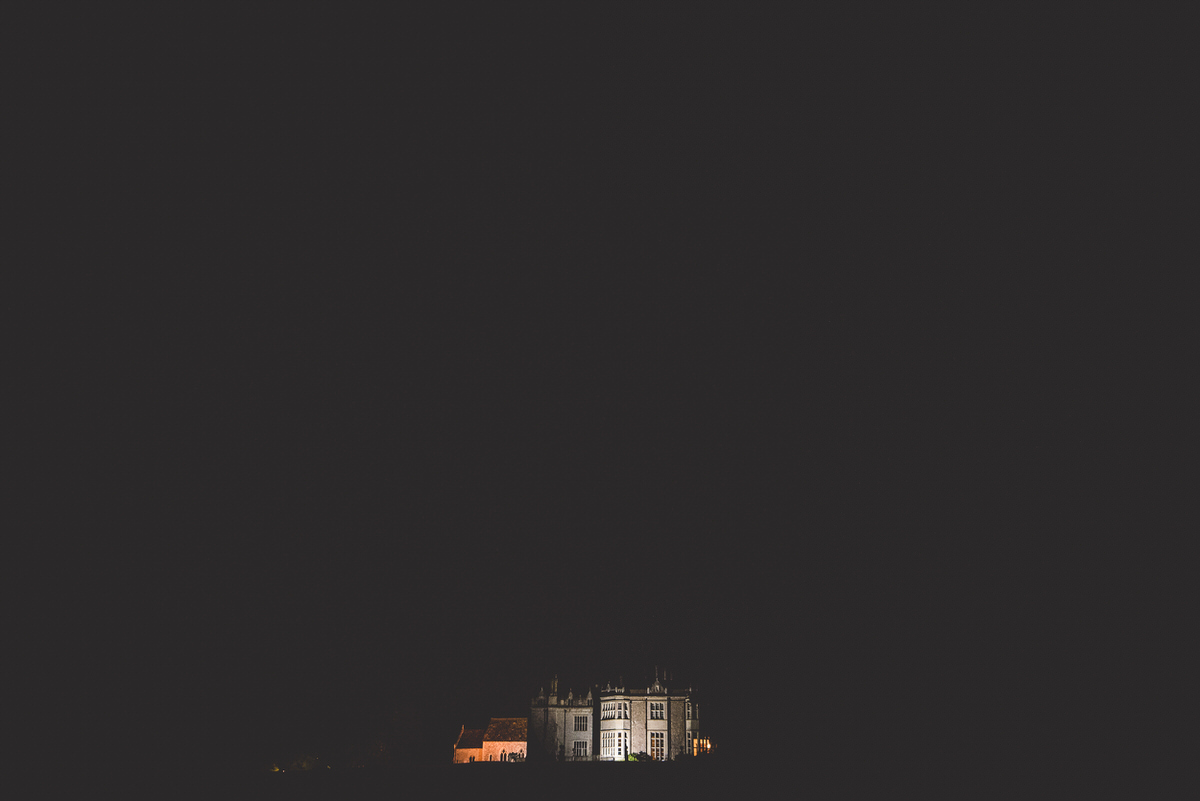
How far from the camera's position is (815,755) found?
41.9 ft

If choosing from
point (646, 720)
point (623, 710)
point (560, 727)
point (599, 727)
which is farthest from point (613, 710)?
point (560, 727)

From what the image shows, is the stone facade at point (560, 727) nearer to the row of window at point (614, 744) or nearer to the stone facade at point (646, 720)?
the row of window at point (614, 744)

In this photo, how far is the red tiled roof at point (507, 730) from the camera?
34500 millimetres

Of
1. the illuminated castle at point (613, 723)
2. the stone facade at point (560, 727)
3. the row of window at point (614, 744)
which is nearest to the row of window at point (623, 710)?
the illuminated castle at point (613, 723)

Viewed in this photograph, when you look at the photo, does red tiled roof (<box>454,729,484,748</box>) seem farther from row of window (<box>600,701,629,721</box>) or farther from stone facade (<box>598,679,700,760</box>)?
row of window (<box>600,701,629,721</box>)

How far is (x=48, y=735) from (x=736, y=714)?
14.0 meters

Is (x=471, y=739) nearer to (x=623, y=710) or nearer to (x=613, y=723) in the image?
(x=613, y=723)

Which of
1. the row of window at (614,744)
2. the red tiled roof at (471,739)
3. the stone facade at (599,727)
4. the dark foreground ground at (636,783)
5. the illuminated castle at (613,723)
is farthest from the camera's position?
the row of window at (614,744)

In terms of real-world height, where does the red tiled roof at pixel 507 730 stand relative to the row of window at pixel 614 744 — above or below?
above

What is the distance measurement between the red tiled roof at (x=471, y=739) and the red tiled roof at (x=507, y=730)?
14.4 inches

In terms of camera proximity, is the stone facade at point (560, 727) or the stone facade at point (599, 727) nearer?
the stone facade at point (599, 727)

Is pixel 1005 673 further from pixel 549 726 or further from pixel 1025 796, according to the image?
pixel 549 726

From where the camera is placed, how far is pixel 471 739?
33531 millimetres

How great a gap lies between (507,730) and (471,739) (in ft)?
6.64
